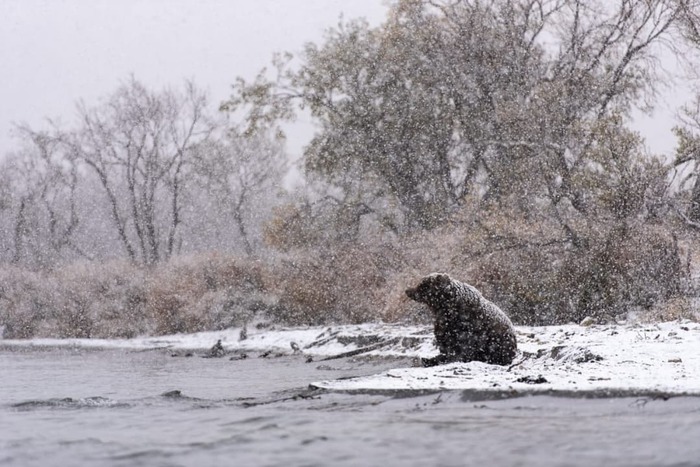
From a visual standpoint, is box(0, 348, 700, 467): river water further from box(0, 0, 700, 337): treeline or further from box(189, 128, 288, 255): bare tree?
box(189, 128, 288, 255): bare tree

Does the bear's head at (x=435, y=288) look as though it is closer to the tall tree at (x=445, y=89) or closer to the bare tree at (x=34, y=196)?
the tall tree at (x=445, y=89)

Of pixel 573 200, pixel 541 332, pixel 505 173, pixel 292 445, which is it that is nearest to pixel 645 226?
pixel 573 200

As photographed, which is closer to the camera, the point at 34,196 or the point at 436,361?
the point at 436,361

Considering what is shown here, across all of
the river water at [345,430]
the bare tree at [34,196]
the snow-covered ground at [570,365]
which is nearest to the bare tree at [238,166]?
the bare tree at [34,196]

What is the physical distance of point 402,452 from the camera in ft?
18.2

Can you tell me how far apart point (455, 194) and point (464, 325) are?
2042 cm

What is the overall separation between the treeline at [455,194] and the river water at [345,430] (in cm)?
880

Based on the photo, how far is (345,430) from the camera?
648 centimetres

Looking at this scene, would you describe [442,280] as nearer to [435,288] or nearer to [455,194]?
[435,288]

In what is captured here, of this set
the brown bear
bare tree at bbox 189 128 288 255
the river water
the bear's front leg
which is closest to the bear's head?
the brown bear

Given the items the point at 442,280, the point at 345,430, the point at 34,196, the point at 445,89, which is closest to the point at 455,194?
the point at 445,89

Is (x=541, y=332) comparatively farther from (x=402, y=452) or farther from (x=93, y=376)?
(x=402, y=452)

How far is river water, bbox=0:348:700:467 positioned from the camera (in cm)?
539

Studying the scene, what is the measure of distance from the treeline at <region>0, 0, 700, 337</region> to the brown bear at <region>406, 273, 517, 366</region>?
5037 millimetres
